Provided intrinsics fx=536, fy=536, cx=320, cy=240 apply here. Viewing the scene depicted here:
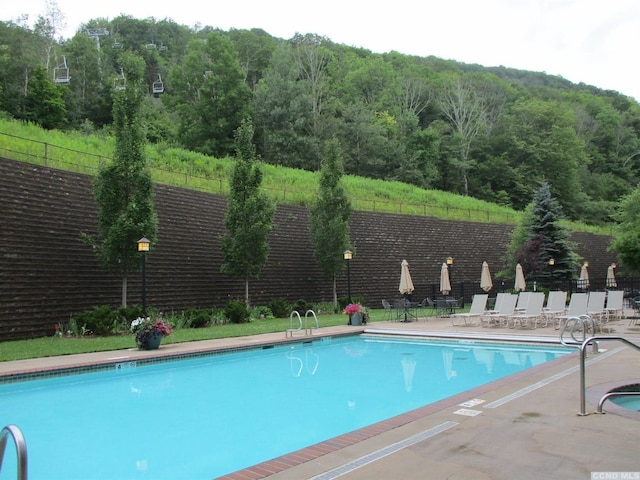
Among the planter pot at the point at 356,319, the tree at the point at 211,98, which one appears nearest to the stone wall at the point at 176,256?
the planter pot at the point at 356,319

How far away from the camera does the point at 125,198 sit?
49.8 ft

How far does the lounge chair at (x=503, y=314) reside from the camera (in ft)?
48.5

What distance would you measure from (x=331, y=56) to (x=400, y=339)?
157 ft

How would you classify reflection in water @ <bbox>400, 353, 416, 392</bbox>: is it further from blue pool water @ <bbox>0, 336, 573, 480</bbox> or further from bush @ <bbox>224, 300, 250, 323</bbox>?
bush @ <bbox>224, 300, 250, 323</bbox>

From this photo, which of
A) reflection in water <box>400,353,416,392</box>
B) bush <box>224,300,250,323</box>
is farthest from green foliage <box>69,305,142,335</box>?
reflection in water <box>400,353,416,392</box>

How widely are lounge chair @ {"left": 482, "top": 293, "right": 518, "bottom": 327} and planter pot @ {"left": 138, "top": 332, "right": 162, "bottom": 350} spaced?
361 inches

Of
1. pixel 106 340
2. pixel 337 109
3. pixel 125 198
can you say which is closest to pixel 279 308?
pixel 125 198

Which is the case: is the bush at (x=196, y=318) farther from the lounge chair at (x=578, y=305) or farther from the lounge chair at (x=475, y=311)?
the lounge chair at (x=578, y=305)

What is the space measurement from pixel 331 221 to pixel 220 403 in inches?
538

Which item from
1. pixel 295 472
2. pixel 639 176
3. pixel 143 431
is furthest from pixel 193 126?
pixel 639 176

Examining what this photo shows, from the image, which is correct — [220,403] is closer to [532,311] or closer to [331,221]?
[532,311]

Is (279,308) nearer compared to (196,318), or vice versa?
(196,318)

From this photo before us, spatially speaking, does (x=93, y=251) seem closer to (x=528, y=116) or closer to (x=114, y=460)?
(x=114, y=460)

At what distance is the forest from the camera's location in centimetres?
4053
